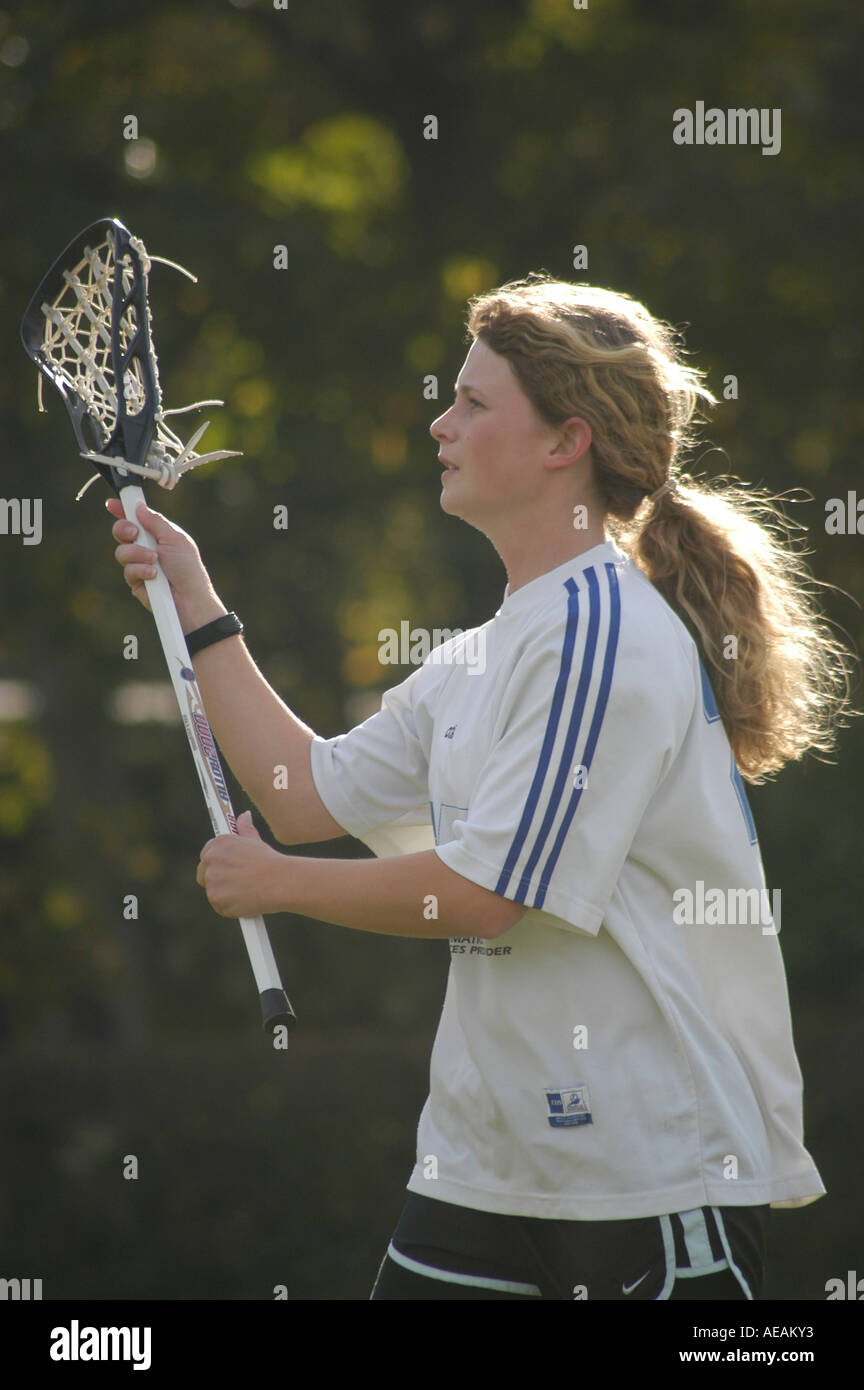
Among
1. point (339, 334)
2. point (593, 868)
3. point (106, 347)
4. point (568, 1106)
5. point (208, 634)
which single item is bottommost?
point (568, 1106)

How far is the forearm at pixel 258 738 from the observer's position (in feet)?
10.1

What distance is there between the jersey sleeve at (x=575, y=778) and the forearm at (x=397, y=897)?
3cm

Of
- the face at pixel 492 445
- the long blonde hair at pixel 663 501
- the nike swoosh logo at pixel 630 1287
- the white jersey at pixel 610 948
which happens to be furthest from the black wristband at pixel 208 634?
the nike swoosh logo at pixel 630 1287

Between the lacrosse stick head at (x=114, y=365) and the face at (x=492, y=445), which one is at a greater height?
the lacrosse stick head at (x=114, y=365)

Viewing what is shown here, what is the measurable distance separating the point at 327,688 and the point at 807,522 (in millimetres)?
2627

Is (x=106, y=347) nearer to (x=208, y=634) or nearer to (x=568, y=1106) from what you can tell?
(x=208, y=634)

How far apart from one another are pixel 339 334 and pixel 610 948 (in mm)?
6226

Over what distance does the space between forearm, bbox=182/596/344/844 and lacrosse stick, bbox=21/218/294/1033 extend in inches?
4.3

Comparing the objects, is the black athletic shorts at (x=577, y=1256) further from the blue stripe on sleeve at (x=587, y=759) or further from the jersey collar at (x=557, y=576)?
the jersey collar at (x=557, y=576)

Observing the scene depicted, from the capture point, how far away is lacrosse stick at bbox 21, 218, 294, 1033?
9.53ft

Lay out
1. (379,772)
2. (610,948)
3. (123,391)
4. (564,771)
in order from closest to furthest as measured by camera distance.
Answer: (564,771)
(610,948)
(123,391)
(379,772)

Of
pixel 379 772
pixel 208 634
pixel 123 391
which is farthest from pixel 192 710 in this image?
pixel 123 391

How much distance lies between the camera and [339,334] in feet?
27.0

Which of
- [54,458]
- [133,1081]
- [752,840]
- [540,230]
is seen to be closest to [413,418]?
[540,230]
